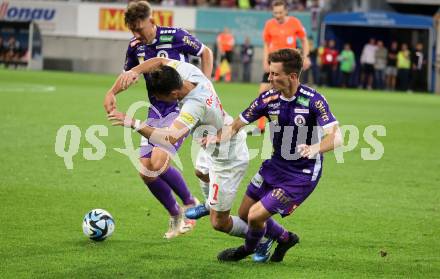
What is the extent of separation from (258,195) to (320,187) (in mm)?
4745

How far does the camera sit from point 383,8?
151 feet

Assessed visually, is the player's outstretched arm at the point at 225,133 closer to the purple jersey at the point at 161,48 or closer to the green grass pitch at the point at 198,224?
the green grass pitch at the point at 198,224

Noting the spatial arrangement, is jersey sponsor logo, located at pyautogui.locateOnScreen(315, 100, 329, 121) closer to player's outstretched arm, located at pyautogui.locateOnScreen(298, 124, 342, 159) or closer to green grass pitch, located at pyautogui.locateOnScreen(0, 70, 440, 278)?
player's outstretched arm, located at pyautogui.locateOnScreen(298, 124, 342, 159)

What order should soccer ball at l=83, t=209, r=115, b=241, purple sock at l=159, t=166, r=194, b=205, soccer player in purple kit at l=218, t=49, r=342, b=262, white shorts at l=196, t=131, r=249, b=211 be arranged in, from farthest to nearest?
purple sock at l=159, t=166, r=194, b=205, soccer ball at l=83, t=209, r=115, b=241, white shorts at l=196, t=131, r=249, b=211, soccer player in purple kit at l=218, t=49, r=342, b=262

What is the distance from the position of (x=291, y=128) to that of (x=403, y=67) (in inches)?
1316

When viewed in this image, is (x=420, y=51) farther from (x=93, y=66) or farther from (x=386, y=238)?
(x=386, y=238)

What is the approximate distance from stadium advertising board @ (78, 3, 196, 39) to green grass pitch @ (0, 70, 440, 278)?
24.4m

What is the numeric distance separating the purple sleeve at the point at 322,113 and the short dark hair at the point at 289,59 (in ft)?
0.96

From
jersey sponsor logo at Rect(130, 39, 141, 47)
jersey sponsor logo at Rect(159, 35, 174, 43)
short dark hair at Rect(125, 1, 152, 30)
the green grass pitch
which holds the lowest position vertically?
the green grass pitch

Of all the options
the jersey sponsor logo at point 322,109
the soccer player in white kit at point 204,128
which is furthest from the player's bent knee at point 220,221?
the jersey sponsor logo at point 322,109

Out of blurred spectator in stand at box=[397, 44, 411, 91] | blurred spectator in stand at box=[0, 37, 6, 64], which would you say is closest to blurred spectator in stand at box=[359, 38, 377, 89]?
blurred spectator in stand at box=[397, 44, 411, 91]

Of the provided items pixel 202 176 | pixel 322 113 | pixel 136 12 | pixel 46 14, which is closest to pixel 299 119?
pixel 322 113

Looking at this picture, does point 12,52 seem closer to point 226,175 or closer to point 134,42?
point 134,42

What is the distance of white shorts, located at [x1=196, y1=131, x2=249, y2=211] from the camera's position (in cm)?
822
